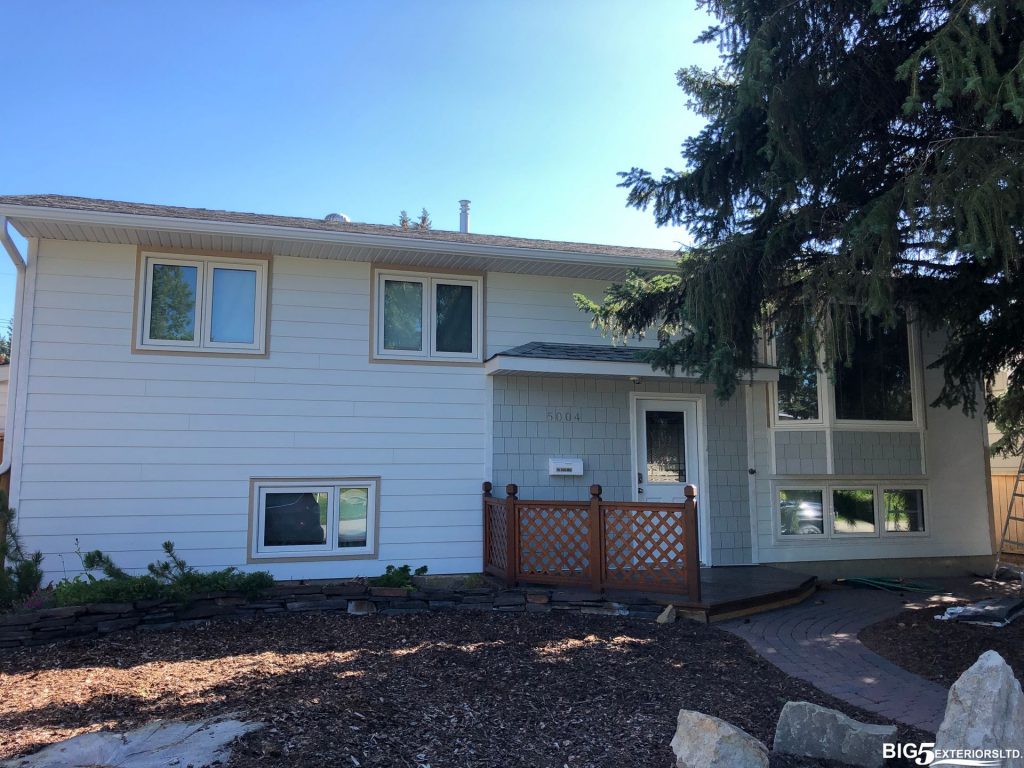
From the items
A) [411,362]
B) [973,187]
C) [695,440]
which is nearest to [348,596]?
[411,362]

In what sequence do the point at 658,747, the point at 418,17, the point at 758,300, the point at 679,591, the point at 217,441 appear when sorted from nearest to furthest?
1. the point at 658,747
2. the point at 758,300
3. the point at 679,591
4. the point at 217,441
5. the point at 418,17

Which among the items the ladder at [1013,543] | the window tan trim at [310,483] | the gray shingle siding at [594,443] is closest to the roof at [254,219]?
the gray shingle siding at [594,443]

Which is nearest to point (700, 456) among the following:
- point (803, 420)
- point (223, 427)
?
point (803, 420)

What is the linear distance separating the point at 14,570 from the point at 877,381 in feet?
33.0

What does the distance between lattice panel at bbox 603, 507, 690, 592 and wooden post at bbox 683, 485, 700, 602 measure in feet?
0.19

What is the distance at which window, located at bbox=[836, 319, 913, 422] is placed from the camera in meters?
9.08

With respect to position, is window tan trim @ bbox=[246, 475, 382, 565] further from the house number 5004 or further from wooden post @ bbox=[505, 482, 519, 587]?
the house number 5004

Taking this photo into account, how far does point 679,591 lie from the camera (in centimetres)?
673

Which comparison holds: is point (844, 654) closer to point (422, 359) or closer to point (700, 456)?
point (700, 456)

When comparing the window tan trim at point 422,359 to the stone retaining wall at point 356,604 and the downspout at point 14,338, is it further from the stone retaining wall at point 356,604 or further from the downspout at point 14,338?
the downspout at point 14,338

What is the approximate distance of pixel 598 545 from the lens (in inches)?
275

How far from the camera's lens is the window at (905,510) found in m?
9.52

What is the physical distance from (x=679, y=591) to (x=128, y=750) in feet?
16.0

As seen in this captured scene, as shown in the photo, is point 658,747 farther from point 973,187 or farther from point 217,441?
point 217,441
